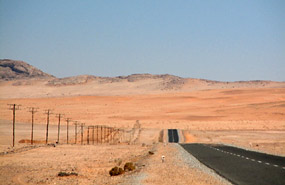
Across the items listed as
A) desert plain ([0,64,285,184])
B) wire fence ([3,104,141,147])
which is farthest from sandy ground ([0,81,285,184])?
wire fence ([3,104,141,147])

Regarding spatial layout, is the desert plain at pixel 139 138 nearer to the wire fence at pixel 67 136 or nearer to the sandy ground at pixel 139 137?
the sandy ground at pixel 139 137

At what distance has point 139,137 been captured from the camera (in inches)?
3295

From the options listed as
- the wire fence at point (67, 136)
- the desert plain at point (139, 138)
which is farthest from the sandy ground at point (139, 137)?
the wire fence at point (67, 136)

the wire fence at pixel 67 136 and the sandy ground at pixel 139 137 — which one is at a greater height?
the sandy ground at pixel 139 137

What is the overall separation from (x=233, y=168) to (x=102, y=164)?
1156 centimetres

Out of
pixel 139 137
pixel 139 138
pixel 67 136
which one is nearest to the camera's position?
pixel 67 136

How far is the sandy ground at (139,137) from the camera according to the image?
1036 inches

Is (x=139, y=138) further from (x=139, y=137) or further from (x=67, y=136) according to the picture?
(x=67, y=136)

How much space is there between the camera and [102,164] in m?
35.6

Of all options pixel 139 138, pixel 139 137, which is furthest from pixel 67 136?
pixel 139 137

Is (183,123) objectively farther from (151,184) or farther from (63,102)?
(151,184)

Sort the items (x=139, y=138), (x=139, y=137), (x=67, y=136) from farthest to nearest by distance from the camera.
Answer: (x=139, y=137)
(x=139, y=138)
(x=67, y=136)

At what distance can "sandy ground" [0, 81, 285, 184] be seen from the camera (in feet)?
86.3

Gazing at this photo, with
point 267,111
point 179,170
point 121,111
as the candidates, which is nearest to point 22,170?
point 179,170
